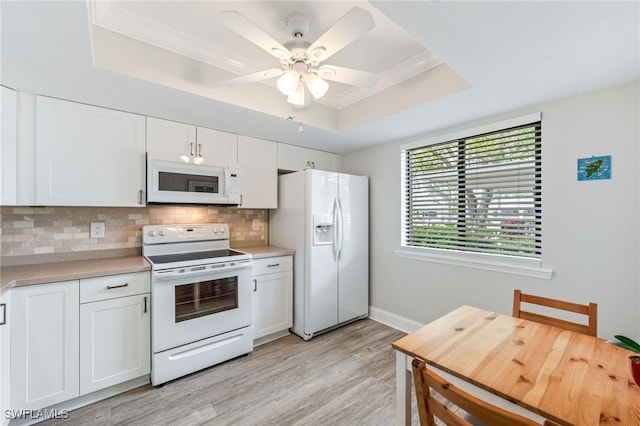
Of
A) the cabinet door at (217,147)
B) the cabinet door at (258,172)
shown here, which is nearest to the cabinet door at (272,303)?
the cabinet door at (258,172)

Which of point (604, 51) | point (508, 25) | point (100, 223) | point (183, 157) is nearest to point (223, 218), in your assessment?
point (183, 157)

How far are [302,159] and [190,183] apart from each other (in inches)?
54.9

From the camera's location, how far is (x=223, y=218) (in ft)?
10.3

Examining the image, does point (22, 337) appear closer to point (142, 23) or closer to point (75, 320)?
point (75, 320)

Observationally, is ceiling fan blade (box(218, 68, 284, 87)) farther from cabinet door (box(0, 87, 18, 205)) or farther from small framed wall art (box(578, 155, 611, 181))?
small framed wall art (box(578, 155, 611, 181))

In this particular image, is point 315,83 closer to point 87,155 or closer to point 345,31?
point 345,31

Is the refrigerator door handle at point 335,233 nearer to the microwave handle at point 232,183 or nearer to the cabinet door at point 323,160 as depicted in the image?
the cabinet door at point 323,160

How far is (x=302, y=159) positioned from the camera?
11.4 ft

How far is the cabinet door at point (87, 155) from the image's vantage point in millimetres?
2000

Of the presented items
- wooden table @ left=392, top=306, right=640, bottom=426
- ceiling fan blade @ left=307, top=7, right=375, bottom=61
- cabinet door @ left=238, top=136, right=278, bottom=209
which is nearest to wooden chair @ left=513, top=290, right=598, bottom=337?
wooden table @ left=392, top=306, right=640, bottom=426

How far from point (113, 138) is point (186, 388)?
204 centimetres

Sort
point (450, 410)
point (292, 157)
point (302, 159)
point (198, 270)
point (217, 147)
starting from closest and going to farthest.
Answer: point (450, 410) → point (198, 270) → point (217, 147) → point (292, 157) → point (302, 159)

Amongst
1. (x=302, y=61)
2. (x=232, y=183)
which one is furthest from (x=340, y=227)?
(x=302, y=61)

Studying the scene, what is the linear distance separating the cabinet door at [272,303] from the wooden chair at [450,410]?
209 centimetres
